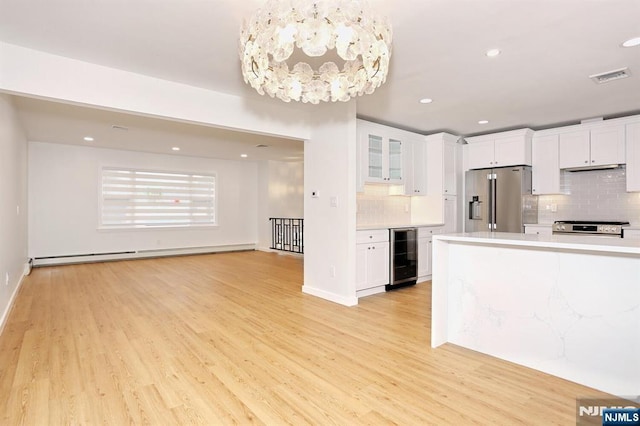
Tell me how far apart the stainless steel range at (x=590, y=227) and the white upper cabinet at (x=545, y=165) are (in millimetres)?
552

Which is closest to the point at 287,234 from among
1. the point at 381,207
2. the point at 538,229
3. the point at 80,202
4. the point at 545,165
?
the point at 381,207

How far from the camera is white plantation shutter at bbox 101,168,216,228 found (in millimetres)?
7773

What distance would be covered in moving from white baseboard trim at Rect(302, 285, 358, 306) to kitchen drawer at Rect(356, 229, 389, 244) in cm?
71

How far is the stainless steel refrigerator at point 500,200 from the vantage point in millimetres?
5582

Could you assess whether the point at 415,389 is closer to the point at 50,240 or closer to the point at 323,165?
the point at 323,165

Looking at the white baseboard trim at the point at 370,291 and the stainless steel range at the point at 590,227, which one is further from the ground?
the stainless steel range at the point at 590,227

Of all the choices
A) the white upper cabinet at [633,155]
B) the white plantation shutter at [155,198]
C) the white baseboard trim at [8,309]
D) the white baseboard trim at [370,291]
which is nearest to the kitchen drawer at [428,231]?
the white baseboard trim at [370,291]

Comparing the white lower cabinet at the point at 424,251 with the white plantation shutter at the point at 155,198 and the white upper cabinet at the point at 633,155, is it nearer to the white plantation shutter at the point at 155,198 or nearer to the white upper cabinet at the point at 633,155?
the white upper cabinet at the point at 633,155

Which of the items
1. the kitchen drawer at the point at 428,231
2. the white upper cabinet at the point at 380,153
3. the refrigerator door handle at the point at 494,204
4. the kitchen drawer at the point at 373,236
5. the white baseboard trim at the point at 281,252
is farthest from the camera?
the white baseboard trim at the point at 281,252

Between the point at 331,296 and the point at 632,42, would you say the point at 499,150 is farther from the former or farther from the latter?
the point at 331,296

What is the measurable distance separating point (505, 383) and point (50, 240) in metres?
8.16

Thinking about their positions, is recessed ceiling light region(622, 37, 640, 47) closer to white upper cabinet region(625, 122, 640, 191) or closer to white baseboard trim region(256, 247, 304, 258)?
white upper cabinet region(625, 122, 640, 191)

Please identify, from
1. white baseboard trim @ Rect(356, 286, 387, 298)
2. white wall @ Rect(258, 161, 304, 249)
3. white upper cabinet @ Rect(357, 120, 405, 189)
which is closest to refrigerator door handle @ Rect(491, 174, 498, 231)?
white upper cabinet @ Rect(357, 120, 405, 189)

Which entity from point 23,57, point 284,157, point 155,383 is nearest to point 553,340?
point 155,383
